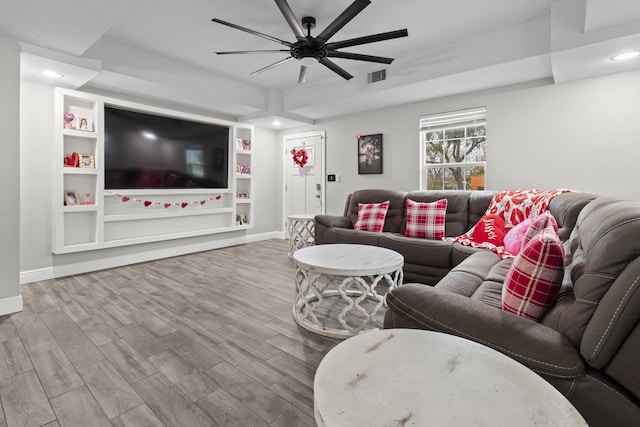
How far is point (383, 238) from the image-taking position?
11.8 ft

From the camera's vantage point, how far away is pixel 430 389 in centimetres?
76

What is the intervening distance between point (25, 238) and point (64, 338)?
2.08 metres

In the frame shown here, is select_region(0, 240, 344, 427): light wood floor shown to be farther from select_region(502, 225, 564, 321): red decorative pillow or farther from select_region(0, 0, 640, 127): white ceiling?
select_region(0, 0, 640, 127): white ceiling

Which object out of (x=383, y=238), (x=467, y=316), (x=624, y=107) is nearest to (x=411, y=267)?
(x=383, y=238)

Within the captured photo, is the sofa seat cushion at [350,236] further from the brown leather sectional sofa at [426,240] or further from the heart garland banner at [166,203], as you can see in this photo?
the heart garland banner at [166,203]

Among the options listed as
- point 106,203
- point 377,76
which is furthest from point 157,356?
point 377,76

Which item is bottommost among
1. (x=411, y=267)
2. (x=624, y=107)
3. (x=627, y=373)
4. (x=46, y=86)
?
(x=411, y=267)

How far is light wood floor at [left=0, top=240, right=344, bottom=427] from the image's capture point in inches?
59.6

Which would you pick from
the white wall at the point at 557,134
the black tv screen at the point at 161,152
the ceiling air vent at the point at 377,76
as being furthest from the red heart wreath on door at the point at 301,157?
the ceiling air vent at the point at 377,76

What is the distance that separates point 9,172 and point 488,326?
3696 mm

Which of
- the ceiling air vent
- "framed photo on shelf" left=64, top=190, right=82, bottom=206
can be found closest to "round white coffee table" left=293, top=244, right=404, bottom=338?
the ceiling air vent

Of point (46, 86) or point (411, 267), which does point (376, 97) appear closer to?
point (411, 267)

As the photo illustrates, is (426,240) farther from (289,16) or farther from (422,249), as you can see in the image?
(289,16)

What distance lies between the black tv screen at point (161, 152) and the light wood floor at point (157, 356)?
1.61 meters
